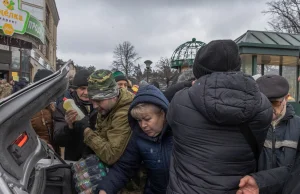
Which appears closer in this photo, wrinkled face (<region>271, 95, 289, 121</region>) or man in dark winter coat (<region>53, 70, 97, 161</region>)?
wrinkled face (<region>271, 95, 289, 121</region>)

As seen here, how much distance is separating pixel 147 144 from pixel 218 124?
27.1 inches

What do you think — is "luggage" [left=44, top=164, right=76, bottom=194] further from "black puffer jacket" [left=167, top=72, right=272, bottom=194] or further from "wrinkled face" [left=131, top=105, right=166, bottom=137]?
"black puffer jacket" [left=167, top=72, right=272, bottom=194]

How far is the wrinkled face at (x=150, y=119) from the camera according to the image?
2.02m

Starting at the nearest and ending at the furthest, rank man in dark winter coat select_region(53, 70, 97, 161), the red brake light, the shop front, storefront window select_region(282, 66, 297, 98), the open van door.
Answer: the open van door → the red brake light → man in dark winter coat select_region(53, 70, 97, 161) → storefront window select_region(282, 66, 297, 98) → the shop front

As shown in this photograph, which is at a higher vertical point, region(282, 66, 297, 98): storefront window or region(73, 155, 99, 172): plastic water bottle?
region(282, 66, 297, 98): storefront window

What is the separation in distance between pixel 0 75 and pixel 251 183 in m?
17.5

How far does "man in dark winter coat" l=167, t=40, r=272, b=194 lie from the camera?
4.82 feet

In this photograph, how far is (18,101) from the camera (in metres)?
1.40

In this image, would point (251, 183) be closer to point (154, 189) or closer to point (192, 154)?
point (192, 154)

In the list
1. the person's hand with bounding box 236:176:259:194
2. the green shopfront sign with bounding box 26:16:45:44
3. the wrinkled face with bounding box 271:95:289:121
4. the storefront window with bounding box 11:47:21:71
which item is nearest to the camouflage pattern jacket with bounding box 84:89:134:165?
the person's hand with bounding box 236:176:259:194

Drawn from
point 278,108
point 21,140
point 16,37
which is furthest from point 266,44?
point 16,37

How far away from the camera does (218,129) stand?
1535 millimetres

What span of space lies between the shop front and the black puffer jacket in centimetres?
1289

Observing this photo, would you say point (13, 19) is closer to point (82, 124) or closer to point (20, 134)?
point (82, 124)
